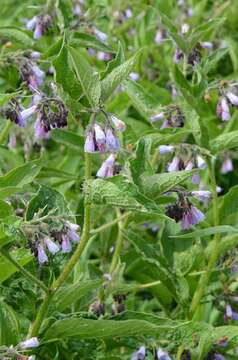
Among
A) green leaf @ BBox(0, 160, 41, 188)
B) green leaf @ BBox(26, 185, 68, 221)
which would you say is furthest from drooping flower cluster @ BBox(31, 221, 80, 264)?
green leaf @ BBox(0, 160, 41, 188)

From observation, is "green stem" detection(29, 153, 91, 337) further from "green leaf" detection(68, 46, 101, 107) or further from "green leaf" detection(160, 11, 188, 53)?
"green leaf" detection(160, 11, 188, 53)

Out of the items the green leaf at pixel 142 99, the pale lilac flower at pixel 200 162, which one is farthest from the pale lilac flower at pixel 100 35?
the pale lilac flower at pixel 200 162

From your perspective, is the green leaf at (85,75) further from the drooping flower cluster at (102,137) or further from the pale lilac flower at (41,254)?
the pale lilac flower at (41,254)

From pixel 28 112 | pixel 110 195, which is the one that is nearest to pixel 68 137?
pixel 28 112

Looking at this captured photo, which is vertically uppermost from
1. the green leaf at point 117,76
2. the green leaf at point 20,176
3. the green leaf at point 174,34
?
the green leaf at point 117,76

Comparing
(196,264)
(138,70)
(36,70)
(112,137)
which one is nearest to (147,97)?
(36,70)

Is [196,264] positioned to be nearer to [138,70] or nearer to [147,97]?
[147,97]
